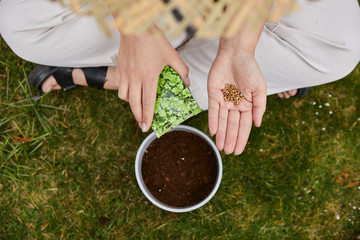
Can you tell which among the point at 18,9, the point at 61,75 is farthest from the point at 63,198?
the point at 18,9

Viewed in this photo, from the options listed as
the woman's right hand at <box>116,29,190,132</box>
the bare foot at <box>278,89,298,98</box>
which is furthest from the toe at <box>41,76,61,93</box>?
the bare foot at <box>278,89,298,98</box>

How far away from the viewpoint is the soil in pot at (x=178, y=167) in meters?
1.67

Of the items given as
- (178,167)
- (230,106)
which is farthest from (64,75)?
(230,106)

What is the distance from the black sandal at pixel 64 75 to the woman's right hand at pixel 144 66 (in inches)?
17.5

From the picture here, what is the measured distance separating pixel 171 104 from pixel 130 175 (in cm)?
68

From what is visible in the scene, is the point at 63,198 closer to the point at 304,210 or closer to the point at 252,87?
the point at 252,87

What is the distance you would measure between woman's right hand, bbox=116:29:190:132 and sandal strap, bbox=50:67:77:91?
0.58 m

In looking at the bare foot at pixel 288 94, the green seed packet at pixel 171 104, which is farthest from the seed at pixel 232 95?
the bare foot at pixel 288 94

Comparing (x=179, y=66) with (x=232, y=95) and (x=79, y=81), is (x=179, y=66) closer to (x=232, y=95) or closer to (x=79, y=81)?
(x=232, y=95)

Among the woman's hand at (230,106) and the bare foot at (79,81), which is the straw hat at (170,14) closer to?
the woman's hand at (230,106)

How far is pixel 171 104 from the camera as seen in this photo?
4.63ft

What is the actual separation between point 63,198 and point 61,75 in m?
0.76

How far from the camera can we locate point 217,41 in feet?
4.94

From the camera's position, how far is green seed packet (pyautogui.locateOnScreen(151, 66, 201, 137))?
1.39 meters
